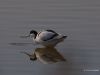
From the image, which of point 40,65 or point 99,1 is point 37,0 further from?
point 40,65

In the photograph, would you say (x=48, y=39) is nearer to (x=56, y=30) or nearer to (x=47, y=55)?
(x=47, y=55)

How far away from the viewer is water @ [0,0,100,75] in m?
1.02

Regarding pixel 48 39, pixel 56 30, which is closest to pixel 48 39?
pixel 48 39

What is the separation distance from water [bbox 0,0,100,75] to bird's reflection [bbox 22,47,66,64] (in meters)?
0.01

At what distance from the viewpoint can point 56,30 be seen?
46.8 inches

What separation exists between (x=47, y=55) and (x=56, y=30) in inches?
7.6

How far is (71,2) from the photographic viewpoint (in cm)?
135

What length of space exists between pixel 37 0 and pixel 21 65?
40 cm

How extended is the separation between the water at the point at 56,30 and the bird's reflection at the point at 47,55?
0.01 metres

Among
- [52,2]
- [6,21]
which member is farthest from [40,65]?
[52,2]

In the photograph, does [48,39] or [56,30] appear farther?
[56,30]

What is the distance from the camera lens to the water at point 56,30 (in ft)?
3.35

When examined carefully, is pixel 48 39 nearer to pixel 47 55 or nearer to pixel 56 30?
pixel 47 55

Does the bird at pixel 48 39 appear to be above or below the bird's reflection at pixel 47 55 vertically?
above
